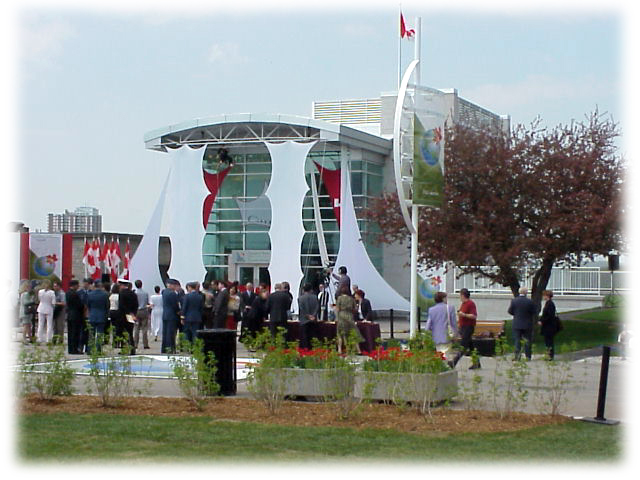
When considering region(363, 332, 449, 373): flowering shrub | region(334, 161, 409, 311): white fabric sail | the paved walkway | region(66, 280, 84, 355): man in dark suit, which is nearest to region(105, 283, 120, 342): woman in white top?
region(66, 280, 84, 355): man in dark suit

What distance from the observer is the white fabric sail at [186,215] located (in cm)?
4181

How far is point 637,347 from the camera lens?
1358cm

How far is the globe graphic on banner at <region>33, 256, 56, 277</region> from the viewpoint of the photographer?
48.2 m

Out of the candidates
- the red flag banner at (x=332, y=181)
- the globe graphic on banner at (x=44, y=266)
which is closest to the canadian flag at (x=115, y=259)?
the globe graphic on banner at (x=44, y=266)

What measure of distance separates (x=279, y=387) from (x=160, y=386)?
3.76 m

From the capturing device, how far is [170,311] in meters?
21.9

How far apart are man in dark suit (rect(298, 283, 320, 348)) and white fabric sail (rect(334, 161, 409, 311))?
496 inches

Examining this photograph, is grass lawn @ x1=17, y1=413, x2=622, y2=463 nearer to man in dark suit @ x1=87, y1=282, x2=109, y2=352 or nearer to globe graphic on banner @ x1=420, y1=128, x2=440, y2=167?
globe graphic on banner @ x1=420, y1=128, x2=440, y2=167

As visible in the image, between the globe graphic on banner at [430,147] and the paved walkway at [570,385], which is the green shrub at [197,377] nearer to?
the paved walkway at [570,385]

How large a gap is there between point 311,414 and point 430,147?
9.07 metres

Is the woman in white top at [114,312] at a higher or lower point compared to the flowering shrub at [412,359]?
higher

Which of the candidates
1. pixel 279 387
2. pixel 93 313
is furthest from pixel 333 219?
pixel 279 387

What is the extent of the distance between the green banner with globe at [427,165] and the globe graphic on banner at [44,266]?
32639 millimetres

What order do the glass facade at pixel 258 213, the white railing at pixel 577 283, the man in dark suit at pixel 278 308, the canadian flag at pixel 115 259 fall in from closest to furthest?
the man in dark suit at pixel 278 308, the white railing at pixel 577 283, the glass facade at pixel 258 213, the canadian flag at pixel 115 259
